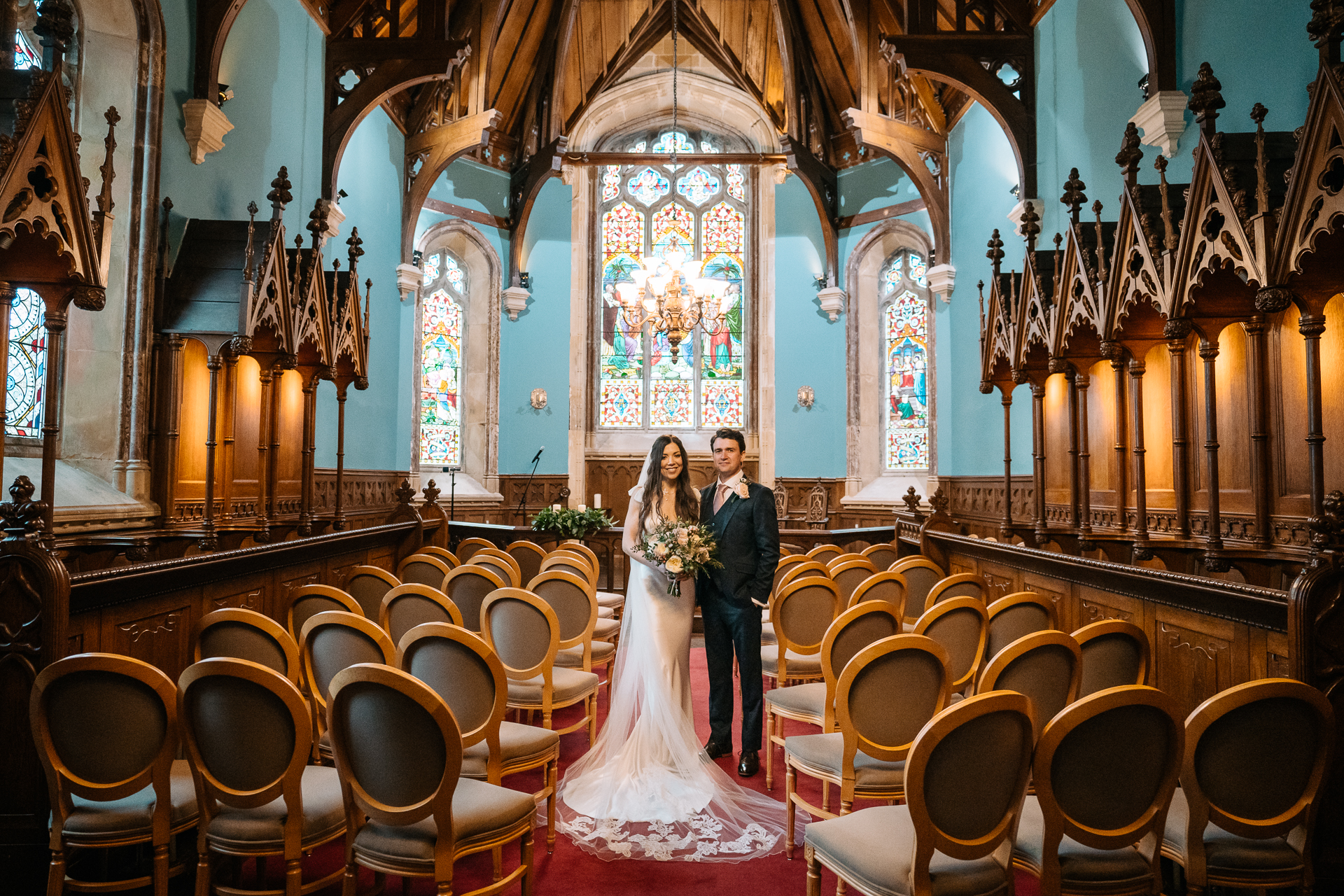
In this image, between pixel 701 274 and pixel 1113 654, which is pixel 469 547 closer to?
pixel 1113 654

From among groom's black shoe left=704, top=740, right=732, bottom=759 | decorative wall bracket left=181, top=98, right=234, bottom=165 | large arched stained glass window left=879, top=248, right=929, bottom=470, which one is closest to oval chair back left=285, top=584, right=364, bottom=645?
groom's black shoe left=704, top=740, right=732, bottom=759

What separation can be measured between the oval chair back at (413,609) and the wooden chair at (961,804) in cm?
220

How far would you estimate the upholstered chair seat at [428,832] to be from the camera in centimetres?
230

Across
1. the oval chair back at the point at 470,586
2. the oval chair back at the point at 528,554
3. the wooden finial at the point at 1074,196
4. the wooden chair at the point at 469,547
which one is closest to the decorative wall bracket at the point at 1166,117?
the wooden finial at the point at 1074,196

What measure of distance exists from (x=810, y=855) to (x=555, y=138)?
12673mm

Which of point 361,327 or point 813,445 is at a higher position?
point 361,327

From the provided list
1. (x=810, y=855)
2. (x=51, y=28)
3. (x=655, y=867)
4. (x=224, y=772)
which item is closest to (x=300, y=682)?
(x=224, y=772)

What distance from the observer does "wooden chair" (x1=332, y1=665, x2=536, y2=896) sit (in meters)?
2.18

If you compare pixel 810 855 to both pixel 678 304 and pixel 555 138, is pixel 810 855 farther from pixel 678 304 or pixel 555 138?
pixel 555 138

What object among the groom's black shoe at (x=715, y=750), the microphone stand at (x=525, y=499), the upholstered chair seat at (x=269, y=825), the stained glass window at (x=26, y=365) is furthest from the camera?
the microphone stand at (x=525, y=499)

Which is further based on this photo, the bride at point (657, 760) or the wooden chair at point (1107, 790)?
the bride at point (657, 760)

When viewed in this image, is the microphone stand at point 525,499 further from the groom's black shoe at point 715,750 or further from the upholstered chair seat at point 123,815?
the upholstered chair seat at point 123,815

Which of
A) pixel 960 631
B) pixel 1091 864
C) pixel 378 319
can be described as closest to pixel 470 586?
pixel 960 631

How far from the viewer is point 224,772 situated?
2.38 meters
